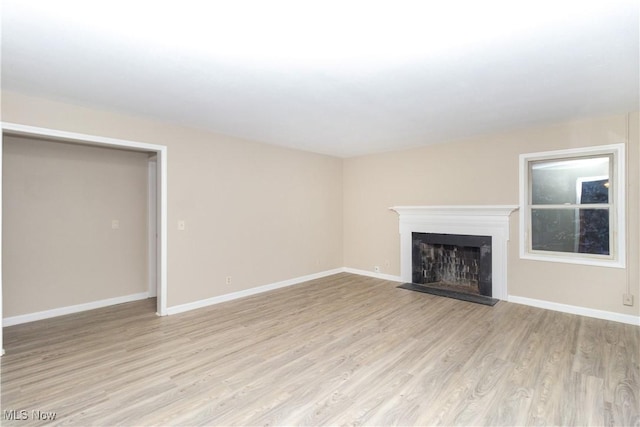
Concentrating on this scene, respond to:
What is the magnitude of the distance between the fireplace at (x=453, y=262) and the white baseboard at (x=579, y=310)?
448 millimetres

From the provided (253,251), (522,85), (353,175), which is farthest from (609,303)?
(253,251)

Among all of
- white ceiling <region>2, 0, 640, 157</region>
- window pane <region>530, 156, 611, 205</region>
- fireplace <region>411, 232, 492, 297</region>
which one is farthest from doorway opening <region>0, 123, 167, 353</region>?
window pane <region>530, 156, 611, 205</region>

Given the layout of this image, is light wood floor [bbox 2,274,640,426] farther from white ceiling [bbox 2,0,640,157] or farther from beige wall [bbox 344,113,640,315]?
white ceiling [bbox 2,0,640,157]

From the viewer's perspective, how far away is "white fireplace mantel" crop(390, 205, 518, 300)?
455cm

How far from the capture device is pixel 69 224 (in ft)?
13.2

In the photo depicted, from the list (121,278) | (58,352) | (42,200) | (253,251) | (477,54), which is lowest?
(58,352)

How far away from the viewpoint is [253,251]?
4.95 metres

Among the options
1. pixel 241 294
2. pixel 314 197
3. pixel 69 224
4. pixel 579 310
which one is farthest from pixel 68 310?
pixel 579 310

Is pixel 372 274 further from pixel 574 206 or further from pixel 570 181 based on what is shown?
pixel 570 181

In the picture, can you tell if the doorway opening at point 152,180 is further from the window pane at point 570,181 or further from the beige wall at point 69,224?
the window pane at point 570,181

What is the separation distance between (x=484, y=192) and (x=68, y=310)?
603 cm

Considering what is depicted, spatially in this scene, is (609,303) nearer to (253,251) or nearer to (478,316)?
(478,316)

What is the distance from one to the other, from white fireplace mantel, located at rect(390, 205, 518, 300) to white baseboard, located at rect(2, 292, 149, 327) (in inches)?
172

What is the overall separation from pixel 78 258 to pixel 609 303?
6.75 m
